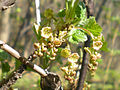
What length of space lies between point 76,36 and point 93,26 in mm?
74

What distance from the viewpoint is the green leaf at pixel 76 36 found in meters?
0.57

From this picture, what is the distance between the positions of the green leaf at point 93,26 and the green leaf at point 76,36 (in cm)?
3

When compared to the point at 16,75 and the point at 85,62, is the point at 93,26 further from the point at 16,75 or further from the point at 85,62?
the point at 16,75

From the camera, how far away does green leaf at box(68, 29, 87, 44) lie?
57 centimetres

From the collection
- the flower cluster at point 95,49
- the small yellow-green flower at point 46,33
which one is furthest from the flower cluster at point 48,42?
A: the flower cluster at point 95,49

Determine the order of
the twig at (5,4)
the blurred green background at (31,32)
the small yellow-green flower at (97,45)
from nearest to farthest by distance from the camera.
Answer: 1. the twig at (5,4)
2. the small yellow-green flower at (97,45)
3. the blurred green background at (31,32)

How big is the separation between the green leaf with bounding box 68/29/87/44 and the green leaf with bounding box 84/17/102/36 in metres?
0.03

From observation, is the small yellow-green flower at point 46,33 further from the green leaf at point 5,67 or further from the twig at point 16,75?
the green leaf at point 5,67

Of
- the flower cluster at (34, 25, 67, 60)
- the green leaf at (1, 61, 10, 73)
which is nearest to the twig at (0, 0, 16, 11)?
the flower cluster at (34, 25, 67, 60)

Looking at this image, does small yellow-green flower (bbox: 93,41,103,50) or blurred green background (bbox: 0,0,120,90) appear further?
blurred green background (bbox: 0,0,120,90)

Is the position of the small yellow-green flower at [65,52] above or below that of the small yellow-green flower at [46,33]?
below

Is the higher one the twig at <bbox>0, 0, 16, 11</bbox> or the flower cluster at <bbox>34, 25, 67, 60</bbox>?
the twig at <bbox>0, 0, 16, 11</bbox>

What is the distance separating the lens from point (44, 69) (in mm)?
598

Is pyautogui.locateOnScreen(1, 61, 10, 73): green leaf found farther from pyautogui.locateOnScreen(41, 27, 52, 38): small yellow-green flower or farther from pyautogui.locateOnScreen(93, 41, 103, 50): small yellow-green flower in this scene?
pyautogui.locateOnScreen(93, 41, 103, 50): small yellow-green flower
